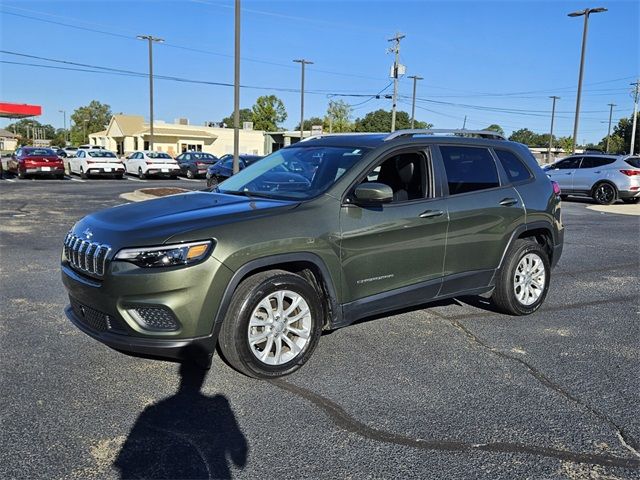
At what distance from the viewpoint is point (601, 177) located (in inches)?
748

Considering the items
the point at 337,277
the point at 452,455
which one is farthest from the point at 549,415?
the point at 337,277

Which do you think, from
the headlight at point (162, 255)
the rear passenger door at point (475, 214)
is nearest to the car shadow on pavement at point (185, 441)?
the headlight at point (162, 255)

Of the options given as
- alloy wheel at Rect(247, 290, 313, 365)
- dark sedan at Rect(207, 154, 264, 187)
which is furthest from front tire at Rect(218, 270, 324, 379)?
dark sedan at Rect(207, 154, 264, 187)

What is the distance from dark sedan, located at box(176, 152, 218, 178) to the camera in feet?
106

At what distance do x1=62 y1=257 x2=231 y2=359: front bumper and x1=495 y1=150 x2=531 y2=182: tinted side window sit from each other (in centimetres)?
329

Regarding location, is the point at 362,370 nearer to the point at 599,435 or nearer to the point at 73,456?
the point at 599,435

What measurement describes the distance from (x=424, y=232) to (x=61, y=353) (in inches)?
121

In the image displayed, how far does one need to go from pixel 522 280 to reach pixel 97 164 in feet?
87.7

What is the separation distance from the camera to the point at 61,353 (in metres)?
4.37

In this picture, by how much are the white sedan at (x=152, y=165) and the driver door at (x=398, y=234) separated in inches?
1066

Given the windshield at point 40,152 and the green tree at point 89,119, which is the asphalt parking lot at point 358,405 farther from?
the green tree at point 89,119

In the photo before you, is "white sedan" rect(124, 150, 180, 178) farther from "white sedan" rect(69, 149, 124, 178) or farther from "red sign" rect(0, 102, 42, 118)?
"red sign" rect(0, 102, 42, 118)

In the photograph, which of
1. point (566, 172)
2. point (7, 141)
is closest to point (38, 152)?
point (566, 172)

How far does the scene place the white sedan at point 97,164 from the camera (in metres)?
28.3
